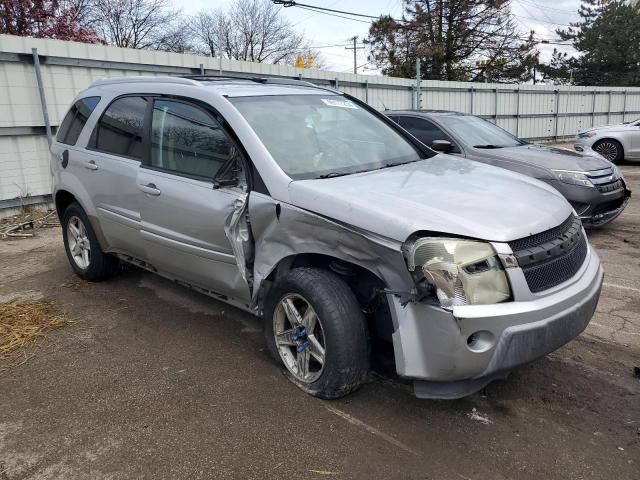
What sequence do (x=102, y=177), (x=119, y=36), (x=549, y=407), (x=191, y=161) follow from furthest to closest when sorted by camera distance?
(x=119, y=36), (x=102, y=177), (x=191, y=161), (x=549, y=407)

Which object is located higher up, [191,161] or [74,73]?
[74,73]

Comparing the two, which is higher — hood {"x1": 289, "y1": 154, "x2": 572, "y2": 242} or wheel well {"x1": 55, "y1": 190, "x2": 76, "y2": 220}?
hood {"x1": 289, "y1": 154, "x2": 572, "y2": 242}

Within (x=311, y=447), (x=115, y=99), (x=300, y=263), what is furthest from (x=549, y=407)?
(x=115, y=99)

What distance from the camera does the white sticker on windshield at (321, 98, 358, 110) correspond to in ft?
13.3

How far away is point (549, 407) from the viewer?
9.81 ft

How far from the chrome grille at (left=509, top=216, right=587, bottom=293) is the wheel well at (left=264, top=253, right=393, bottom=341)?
0.72 metres

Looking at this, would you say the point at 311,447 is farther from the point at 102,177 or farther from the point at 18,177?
the point at 18,177

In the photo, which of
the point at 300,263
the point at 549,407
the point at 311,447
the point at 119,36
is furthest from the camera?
the point at 119,36

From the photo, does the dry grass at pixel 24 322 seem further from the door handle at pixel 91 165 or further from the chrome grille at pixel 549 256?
the chrome grille at pixel 549 256

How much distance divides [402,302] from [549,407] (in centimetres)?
118

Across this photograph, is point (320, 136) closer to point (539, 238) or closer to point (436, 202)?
point (436, 202)

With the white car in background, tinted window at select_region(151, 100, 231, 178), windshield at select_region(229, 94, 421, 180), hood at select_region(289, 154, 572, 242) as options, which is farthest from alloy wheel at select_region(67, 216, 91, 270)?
the white car in background

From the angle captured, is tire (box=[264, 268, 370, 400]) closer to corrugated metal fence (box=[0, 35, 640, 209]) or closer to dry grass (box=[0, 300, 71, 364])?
dry grass (box=[0, 300, 71, 364])

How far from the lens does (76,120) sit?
197 inches
